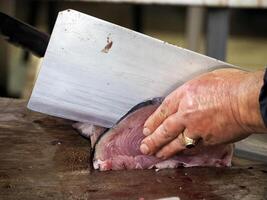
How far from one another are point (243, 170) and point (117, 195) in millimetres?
348

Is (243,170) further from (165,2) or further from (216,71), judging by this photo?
(165,2)

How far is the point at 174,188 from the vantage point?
110 centimetres

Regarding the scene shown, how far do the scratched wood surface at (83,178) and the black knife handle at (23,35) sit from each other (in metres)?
0.26

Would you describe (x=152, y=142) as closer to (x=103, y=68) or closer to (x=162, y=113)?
(x=162, y=113)

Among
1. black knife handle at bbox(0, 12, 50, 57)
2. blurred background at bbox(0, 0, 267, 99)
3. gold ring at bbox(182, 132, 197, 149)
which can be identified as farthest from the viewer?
blurred background at bbox(0, 0, 267, 99)

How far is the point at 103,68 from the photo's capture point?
118 cm

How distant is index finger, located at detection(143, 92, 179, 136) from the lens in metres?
1.13

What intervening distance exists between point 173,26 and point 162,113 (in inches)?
217

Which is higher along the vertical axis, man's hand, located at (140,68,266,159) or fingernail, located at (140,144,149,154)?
man's hand, located at (140,68,266,159)

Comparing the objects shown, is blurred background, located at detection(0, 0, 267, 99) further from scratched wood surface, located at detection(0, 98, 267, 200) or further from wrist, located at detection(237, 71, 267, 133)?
wrist, located at detection(237, 71, 267, 133)

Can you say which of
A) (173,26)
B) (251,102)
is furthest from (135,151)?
(173,26)

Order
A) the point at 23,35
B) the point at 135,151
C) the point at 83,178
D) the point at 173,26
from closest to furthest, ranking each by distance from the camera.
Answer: the point at 83,178 < the point at 135,151 < the point at 23,35 < the point at 173,26

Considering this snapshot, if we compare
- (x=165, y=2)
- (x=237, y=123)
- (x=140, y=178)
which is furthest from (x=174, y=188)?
(x=165, y=2)

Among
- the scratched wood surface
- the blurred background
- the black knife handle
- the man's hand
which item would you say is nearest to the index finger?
the man's hand
